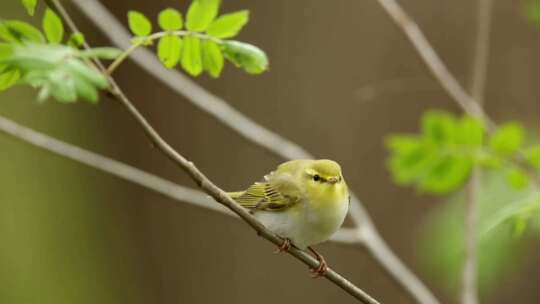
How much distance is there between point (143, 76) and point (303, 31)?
1291 millimetres

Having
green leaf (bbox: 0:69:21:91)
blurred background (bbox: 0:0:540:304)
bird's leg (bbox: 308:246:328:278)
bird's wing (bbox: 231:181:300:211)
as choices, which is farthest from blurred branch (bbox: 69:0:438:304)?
green leaf (bbox: 0:69:21:91)

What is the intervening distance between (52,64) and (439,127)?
2.24 metres

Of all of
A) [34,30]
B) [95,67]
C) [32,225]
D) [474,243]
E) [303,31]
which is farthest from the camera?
[32,225]

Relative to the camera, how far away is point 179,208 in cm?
680

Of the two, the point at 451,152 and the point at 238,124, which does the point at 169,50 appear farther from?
the point at 238,124

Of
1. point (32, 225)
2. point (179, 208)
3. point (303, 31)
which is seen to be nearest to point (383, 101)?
point (303, 31)

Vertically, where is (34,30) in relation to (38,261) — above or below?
below

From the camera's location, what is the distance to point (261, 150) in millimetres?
6129

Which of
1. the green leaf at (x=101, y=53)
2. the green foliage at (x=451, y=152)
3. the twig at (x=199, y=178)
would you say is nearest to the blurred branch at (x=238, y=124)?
the green foliage at (x=451, y=152)

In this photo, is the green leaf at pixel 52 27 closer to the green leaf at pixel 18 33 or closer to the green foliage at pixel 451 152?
the green leaf at pixel 18 33

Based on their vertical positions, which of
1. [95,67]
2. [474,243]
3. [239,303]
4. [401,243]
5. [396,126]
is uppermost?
[396,126]

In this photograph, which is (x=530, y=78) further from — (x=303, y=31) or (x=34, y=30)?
(x=34, y=30)

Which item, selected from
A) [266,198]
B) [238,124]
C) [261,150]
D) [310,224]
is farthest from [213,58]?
[261,150]

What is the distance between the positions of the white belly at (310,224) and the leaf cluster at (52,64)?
5.36 ft
